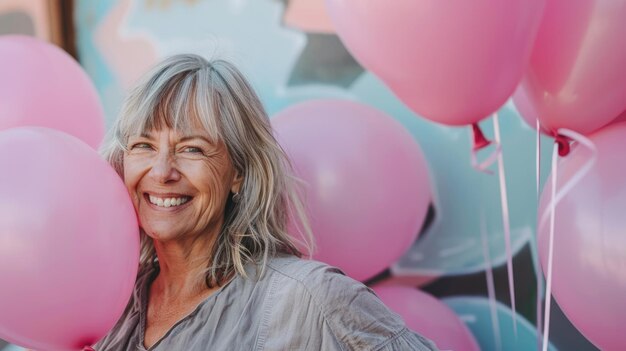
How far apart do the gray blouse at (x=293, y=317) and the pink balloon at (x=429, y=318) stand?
1.59 feet

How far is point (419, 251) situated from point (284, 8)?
887 millimetres

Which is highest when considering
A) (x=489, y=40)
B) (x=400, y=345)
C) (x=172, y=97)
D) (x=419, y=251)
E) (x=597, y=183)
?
(x=489, y=40)

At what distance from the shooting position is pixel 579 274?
1.70 m

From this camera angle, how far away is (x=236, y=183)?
6.32 feet

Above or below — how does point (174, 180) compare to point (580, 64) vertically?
below

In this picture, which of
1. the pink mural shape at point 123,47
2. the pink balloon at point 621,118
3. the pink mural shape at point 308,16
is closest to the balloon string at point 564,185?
the pink balloon at point 621,118

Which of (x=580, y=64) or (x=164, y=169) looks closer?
(x=580, y=64)

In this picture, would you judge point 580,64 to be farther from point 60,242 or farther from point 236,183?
point 60,242

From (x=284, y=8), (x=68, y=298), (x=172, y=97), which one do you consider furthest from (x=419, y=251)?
(x=68, y=298)

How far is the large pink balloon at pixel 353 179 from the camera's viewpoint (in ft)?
6.75

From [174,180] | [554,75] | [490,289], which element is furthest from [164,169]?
[490,289]

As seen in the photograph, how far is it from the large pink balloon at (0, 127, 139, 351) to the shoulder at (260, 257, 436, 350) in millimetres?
306

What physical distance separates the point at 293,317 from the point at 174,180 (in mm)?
369

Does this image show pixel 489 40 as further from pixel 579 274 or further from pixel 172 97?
pixel 172 97
